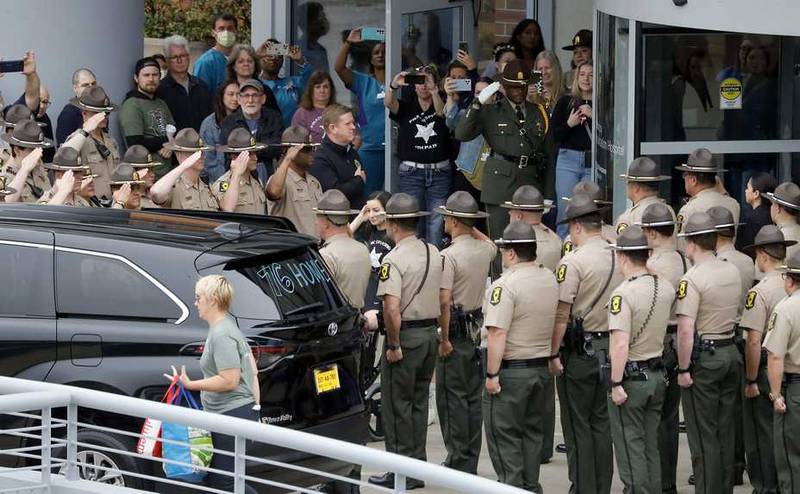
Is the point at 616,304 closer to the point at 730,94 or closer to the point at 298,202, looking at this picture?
the point at 298,202

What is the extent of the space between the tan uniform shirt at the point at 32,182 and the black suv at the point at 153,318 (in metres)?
3.25

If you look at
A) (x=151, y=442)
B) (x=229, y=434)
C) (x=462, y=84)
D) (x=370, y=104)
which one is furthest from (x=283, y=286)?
(x=370, y=104)

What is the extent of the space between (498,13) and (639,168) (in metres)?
6.54

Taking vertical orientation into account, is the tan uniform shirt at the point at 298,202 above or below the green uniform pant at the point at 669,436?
above

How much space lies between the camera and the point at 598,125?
1384 cm

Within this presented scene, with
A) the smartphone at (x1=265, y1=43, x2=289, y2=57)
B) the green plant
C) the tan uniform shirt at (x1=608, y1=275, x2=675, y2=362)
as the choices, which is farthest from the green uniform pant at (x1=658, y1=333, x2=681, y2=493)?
the green plant

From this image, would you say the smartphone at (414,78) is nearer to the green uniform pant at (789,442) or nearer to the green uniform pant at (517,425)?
the green uniform pant at (517,425)

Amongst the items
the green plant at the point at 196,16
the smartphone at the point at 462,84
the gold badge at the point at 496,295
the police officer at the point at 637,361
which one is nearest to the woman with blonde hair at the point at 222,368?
the gold badge at the point at 496,295

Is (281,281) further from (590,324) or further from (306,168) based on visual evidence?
(306,168)

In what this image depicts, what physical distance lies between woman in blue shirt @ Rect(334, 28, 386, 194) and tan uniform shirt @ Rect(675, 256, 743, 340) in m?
6.89

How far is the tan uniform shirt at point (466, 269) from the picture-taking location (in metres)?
11.0

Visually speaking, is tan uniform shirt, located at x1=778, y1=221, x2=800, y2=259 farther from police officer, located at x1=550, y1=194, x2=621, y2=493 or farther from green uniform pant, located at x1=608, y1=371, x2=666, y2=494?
green uniform pant, located at x1=608, y1=371, x2=666, y2=494

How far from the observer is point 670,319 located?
10.5 metres

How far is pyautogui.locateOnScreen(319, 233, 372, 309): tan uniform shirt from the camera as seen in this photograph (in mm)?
10812
